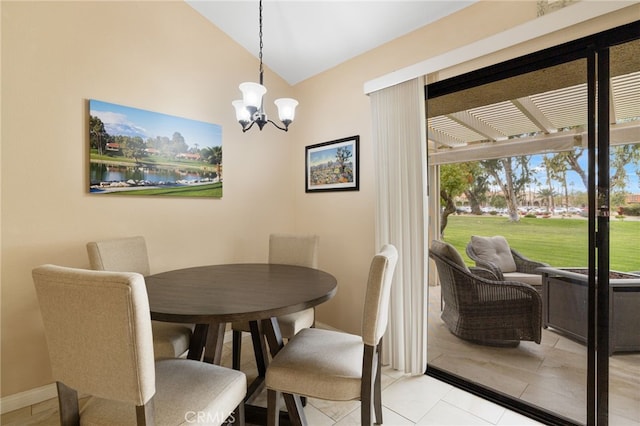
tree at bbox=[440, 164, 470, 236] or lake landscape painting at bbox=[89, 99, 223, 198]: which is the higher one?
lake landscape painting at bbox=[89, 99, 223, 198]

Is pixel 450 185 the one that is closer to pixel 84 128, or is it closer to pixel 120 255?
pixel 120 255

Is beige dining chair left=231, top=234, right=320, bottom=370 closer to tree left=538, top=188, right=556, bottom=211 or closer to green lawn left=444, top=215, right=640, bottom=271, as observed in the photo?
green lawn left=444, top=215, right=640, bottom=271

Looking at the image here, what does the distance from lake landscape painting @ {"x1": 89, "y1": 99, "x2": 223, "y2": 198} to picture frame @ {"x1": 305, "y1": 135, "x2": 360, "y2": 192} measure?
3.11ft

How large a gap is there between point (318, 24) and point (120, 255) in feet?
7.83

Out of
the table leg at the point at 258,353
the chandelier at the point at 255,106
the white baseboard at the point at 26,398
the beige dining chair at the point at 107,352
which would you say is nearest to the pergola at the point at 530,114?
the chandelier at the point at 255,106

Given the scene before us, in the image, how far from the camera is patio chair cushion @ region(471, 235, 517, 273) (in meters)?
2.03

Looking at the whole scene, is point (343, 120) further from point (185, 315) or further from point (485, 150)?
point (185, 315)

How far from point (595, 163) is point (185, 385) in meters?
2.32

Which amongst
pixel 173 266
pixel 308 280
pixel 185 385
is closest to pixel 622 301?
pixel 308 280

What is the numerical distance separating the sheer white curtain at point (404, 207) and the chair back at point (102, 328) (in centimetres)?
180

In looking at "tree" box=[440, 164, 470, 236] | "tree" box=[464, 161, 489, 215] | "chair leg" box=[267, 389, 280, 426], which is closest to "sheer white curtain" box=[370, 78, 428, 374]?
"tree" box=[440, 164, 470, 236]

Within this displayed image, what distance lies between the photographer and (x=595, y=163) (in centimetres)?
163

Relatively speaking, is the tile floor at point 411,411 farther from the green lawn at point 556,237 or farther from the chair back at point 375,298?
the green lawn at point 556,237

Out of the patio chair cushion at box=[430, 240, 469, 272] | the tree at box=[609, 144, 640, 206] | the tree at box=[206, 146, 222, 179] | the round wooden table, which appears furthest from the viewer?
the tree at box=[206, 146, 222, 179]
